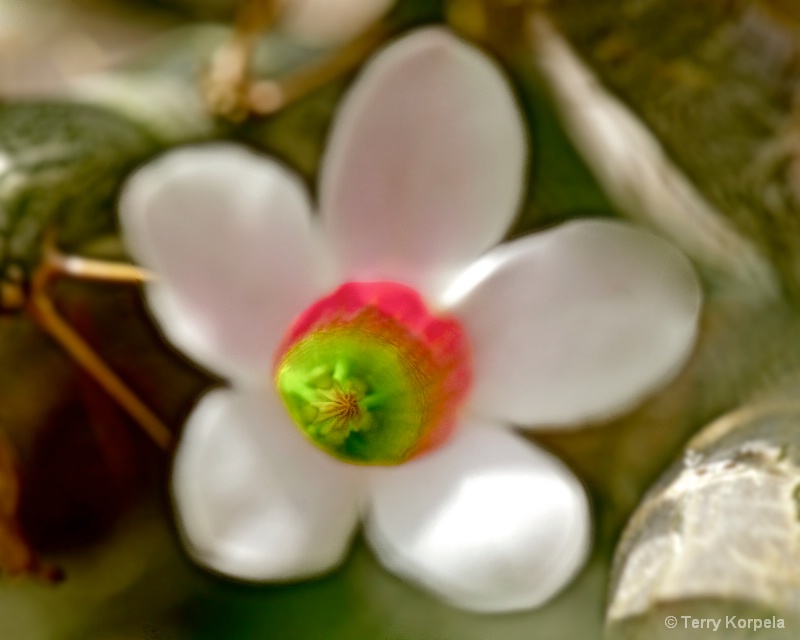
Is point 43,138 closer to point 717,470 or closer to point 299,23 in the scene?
point 299,23

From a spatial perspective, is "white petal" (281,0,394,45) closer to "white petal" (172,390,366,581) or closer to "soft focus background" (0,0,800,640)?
"soft focus background" (0,0,800,640)

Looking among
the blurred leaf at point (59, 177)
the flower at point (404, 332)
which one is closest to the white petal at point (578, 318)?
the flower at point (404, 332)

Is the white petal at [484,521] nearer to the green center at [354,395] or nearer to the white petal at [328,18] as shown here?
the green center at [354,395]

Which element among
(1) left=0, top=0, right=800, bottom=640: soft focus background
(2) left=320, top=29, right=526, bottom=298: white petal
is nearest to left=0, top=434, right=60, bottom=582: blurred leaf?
(1) left=0, top=0, right=800, bottom=640: soft focus background

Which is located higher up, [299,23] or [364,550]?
[299,23]

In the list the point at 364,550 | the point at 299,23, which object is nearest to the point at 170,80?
the point at 299,23

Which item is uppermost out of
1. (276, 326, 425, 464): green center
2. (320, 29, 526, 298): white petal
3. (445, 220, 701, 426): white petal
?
(320, 29, 526, 298): white petal

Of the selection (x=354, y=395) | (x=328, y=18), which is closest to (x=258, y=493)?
(x=354, y=395)
